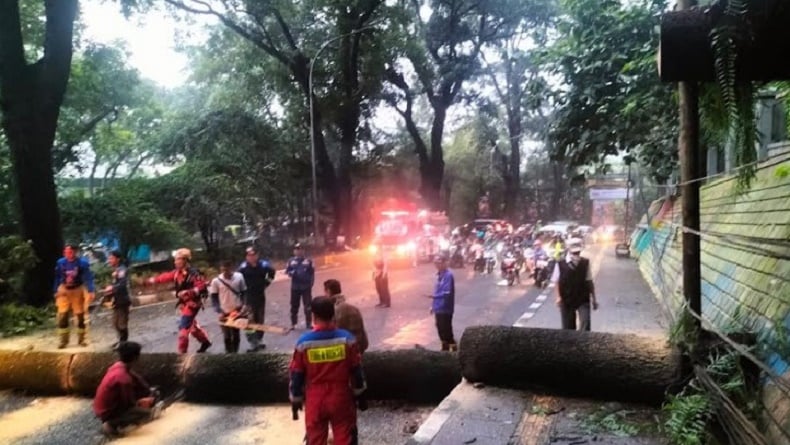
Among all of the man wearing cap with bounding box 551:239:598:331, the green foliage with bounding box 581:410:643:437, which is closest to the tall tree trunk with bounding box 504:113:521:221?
the man wearing cap with bounding box 551:239:598:331

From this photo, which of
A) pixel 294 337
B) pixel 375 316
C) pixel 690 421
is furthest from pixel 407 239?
pixel 690 421

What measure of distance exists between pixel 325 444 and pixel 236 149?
73.0ft

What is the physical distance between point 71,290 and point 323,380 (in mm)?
7695

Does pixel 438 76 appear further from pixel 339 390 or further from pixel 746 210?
pixel 339 390

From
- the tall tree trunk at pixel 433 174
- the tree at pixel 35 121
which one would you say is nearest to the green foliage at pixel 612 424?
the tree at pixel 35 121

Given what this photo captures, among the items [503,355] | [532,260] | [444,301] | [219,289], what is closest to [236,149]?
[532,260]

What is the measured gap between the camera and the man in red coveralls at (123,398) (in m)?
6.79

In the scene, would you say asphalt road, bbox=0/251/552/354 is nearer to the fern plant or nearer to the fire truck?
the fire truck

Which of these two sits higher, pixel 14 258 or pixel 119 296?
pixel 14 258

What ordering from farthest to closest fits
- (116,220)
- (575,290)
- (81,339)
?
(116,220) < (81,339) < (575,290)

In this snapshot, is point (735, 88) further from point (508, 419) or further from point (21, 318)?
point (21, 318)

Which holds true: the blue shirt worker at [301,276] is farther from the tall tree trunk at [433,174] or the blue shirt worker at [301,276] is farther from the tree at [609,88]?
the tall tree trunk at [433,174]

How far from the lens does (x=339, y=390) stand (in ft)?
16.0

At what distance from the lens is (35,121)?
14867 mm
